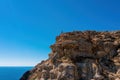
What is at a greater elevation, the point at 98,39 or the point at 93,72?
the point at 98,39

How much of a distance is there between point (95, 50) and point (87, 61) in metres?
4.78

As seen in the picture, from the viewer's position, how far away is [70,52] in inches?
1919

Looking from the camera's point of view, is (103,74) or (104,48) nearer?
(103,74)

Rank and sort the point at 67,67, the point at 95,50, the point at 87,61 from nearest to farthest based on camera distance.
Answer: the point at 67,67 → the point at 87,61 → the point at 95,50

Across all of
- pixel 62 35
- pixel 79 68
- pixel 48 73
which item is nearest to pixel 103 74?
pixel 79 68

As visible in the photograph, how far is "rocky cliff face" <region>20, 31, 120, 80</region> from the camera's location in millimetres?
43844

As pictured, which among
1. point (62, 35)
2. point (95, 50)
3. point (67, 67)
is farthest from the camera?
point (62, 35)

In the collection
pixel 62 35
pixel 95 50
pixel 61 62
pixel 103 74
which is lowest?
pixel 103 74

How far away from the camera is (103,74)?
43938mm

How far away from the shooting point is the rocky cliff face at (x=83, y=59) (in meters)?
43.8

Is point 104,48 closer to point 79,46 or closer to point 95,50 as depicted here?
point 95,50

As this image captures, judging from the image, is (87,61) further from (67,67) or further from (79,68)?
(67,67)

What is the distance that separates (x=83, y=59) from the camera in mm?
48062

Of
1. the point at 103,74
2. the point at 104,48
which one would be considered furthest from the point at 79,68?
the point at 104,48
